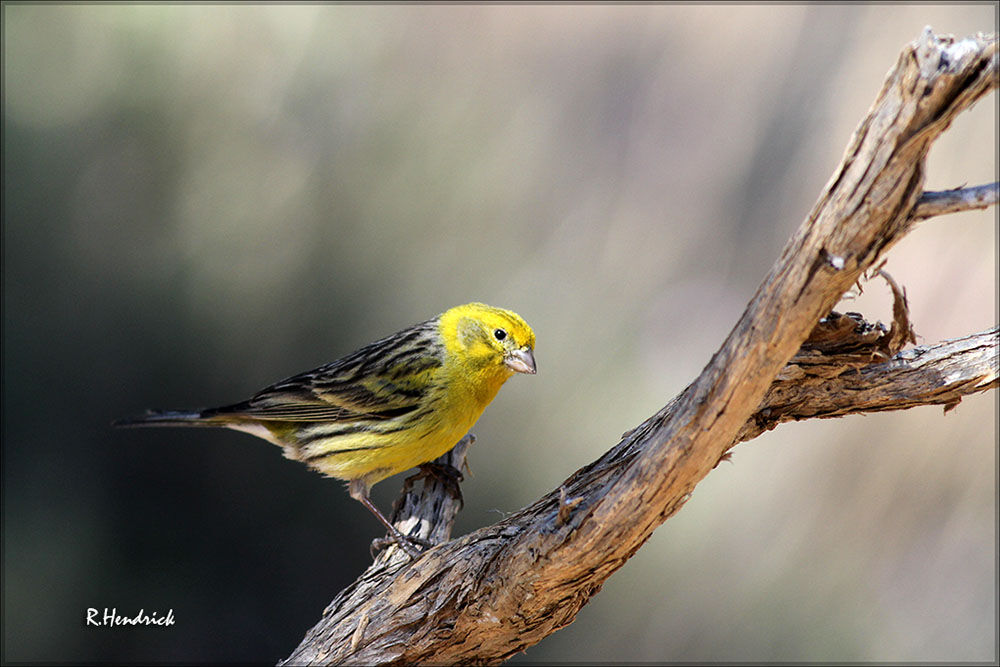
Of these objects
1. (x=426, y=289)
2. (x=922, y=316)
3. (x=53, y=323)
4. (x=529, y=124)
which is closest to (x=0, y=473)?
(x=53, y=323)

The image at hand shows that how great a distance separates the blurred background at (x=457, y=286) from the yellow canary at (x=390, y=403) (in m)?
2.13

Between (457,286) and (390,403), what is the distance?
108 inches

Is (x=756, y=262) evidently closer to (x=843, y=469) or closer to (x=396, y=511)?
(x=843, y=469)

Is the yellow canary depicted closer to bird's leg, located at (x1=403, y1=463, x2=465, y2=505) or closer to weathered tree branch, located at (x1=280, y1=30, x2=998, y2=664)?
bird's leg, located at (x1=403, y1=463, x2=465, y2=505)

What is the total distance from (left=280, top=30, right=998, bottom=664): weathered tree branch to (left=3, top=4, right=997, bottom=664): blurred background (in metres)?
2.71

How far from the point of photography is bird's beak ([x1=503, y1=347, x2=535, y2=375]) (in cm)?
348

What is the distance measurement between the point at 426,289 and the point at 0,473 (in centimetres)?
290

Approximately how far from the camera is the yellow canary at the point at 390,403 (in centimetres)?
347

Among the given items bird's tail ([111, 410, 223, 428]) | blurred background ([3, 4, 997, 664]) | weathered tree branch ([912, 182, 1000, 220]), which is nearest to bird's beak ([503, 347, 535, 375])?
bird's tail ([111, 410, 223, 428])

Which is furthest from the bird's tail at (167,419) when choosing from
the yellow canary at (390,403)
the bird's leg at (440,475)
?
the bird's leg at (440,475)

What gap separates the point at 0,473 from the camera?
5457 millimetres

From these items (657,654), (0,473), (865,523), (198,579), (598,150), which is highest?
(598,150)
